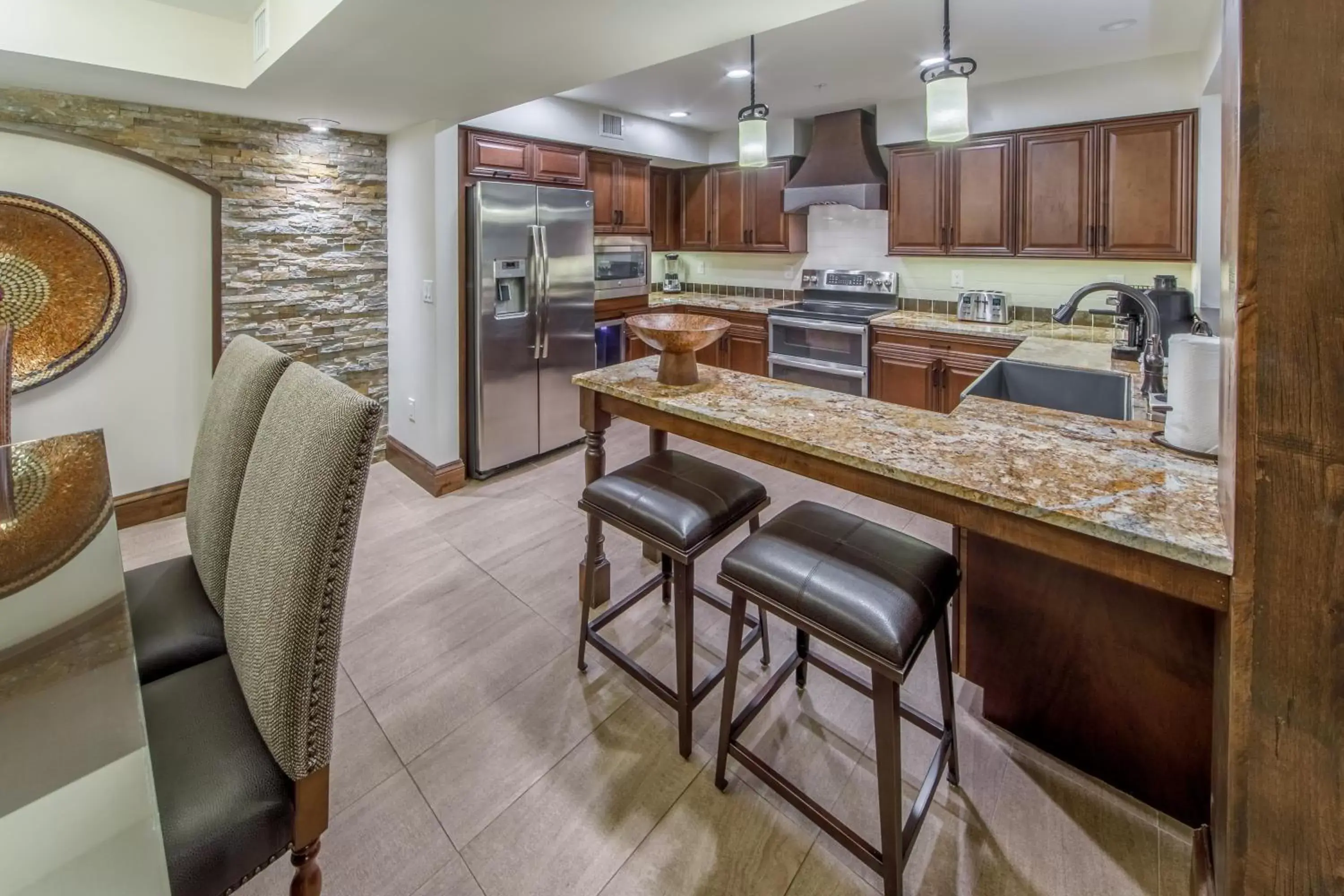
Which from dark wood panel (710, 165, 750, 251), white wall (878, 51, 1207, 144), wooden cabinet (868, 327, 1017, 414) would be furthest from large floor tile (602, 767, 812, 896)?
dark wood panel (710, 165, 750, 251)

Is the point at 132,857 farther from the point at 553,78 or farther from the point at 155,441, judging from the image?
the point at 155,441

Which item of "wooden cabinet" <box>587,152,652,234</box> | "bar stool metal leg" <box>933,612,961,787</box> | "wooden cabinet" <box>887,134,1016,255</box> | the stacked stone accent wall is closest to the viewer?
"bar stool metal leg" <box>933,612,961,787</box>

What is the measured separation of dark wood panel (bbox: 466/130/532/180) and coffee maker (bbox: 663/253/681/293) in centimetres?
236

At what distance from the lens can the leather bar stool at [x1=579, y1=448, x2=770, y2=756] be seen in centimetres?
172

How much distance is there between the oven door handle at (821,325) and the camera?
14.6 feet

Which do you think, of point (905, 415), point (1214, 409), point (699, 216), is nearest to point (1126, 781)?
point (1214, 409)

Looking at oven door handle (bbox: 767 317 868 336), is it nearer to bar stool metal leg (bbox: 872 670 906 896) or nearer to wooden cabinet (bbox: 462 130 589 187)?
wooden cabinet (bbox: 462 130 589 187)

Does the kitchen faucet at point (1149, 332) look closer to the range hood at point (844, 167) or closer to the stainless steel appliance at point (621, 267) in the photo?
the range hood at point (844, 167)

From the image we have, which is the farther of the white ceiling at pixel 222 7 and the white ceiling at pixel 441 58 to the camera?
the white ceiling at pixel 222 7

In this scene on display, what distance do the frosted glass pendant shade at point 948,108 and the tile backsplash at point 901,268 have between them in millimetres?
2099

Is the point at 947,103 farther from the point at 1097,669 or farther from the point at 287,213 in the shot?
the point at 287,213

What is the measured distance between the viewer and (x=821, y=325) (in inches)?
183

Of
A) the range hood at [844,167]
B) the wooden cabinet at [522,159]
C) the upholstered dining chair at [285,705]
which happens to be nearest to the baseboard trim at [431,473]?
the wooden cabinet at [522,159]

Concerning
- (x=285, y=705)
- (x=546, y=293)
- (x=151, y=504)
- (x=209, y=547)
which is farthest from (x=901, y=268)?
(x=151, y=504)
